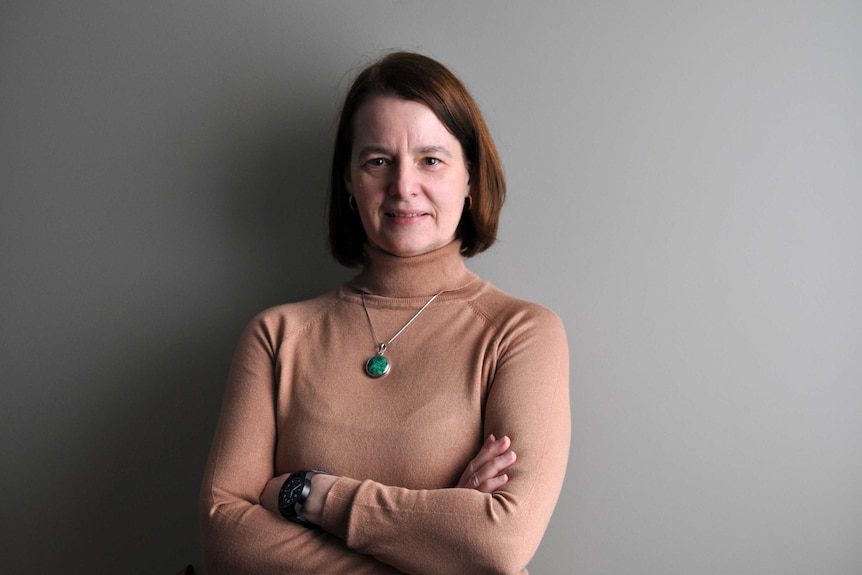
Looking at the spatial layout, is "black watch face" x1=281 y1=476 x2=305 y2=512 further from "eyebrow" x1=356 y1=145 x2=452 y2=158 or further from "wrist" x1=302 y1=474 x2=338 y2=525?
"eyebrow" x1=356 y1=145 x2=452 y2=158

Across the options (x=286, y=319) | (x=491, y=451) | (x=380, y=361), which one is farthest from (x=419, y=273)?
(x=491, y=451)

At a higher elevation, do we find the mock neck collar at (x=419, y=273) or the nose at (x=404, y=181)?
the nose at (x=404, y=181)

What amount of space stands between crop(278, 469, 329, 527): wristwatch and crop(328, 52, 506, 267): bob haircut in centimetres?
64

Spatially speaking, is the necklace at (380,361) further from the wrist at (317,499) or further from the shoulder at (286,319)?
the wrist at (317,499)

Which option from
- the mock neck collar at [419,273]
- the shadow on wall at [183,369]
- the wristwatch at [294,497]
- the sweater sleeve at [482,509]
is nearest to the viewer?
the sweater sleeve at [482,509]

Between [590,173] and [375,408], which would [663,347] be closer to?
[590,173]

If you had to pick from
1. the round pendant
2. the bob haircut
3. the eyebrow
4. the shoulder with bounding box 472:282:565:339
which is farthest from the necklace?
the eyebrow

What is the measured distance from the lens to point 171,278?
7.38 feet

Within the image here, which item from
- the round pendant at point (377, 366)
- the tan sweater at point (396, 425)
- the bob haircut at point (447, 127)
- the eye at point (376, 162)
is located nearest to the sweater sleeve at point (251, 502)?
the tan sweater at point (396, 425)

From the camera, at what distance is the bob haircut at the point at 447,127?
1803mm

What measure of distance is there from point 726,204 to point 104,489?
1869 mm

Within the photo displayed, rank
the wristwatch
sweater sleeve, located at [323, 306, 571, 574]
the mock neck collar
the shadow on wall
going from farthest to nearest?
the shadow on wall → the mock neck collar → the wristwatch → sweater sleeve, located at [323, 306, 571, 574]

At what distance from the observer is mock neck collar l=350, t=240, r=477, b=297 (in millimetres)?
1866

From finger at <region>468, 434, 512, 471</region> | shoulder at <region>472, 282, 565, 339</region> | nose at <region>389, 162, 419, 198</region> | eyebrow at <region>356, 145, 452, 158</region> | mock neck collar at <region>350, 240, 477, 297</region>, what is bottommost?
finger at <region>468, 434, 512, 471</region>
